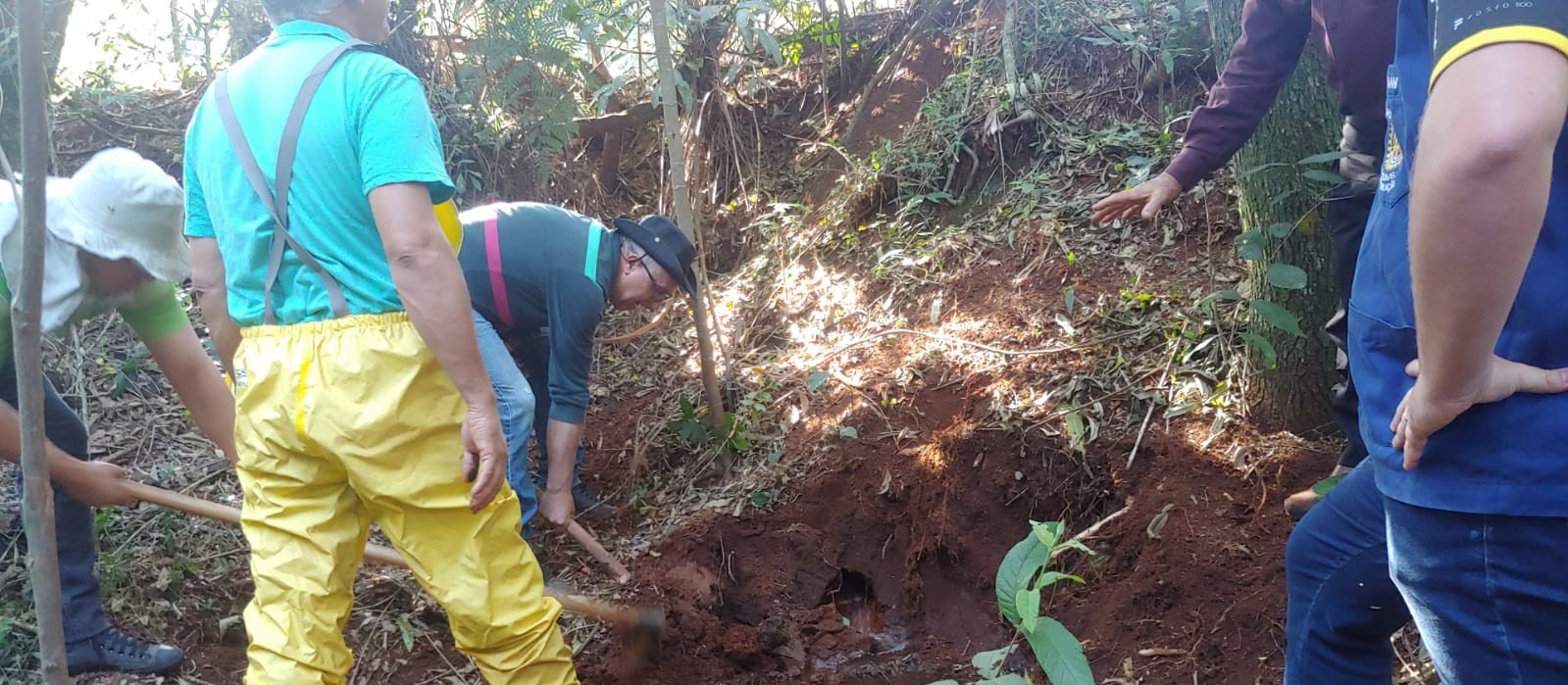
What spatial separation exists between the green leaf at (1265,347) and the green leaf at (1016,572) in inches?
51.3

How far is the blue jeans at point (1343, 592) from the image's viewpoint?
59.9 inches

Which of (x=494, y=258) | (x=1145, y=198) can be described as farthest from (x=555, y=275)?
(x=1145, y=198)

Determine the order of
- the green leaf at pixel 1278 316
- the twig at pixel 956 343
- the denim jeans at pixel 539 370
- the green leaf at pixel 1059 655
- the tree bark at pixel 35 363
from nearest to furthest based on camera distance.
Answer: the tree bark at pixel 35 363 < the green leaf at pixel 1059 655 < the green leaf at pixel 1278 316 < the twig at pixel 956 343 < the denim jeans at pixel 539 370

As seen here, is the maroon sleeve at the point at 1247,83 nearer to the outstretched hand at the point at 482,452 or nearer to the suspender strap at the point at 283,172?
the outstretched hand at the point at 482,452

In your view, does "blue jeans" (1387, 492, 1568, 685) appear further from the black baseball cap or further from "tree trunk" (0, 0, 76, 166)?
"tree trunk" (0, 0, 76, 166)

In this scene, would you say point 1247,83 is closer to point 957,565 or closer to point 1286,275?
point 1286,275

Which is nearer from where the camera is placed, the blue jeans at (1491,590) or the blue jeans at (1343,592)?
the blue jeans at (1491,590)

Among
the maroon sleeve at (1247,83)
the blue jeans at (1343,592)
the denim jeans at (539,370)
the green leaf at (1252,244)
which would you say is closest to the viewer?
the blue jeans at (1343,592)

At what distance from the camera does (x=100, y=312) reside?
2.64 m

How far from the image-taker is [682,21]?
5.01m

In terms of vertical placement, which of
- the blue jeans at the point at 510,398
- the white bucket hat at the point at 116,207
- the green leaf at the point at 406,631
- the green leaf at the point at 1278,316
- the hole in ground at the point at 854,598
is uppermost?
the white bucket hat at the point at 116,207

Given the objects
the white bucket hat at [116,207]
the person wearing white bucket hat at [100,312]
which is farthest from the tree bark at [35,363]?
the white bucket hat at [116,207]

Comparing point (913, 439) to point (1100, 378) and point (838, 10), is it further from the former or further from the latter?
point (838, 10)

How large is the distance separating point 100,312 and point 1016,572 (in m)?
2.44
